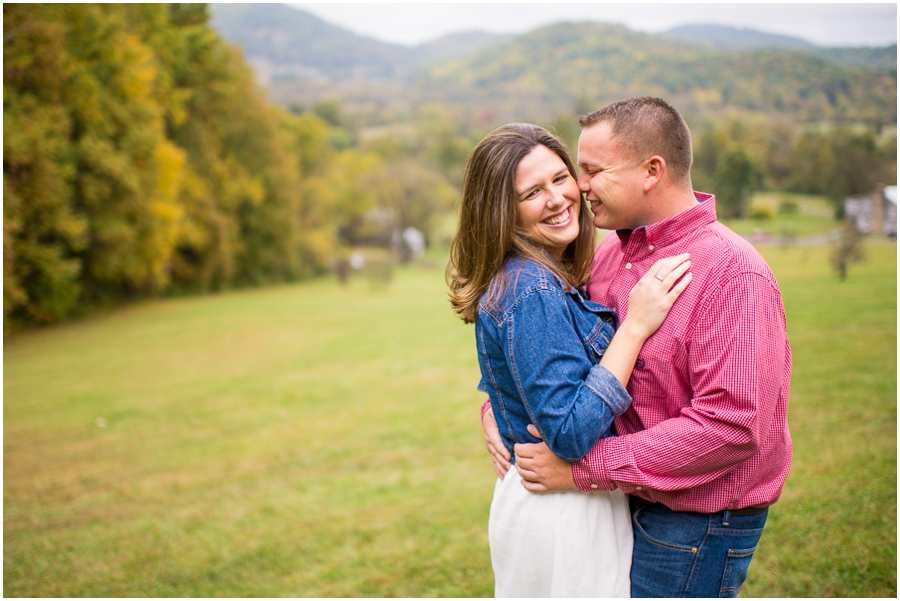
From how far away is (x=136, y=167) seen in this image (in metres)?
17.6

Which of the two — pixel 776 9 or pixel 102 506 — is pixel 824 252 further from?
pixel 102 506

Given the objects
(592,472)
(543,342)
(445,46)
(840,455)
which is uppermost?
(445,46)

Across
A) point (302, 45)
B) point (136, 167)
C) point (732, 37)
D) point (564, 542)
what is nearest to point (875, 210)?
point (732, 37)

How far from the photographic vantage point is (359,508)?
5312 millimetres

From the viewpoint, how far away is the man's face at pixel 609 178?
1.94 metres

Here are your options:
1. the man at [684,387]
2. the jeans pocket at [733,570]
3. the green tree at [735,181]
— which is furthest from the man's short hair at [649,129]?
the green tree at [735,181]

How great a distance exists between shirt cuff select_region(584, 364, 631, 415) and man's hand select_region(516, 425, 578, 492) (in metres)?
0.27

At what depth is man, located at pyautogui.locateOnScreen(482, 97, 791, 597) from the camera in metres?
1.67

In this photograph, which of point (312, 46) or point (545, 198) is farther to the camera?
point (312, 46)

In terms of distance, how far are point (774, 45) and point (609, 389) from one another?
9837 millimetres

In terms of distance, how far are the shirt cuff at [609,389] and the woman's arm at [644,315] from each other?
3 cm

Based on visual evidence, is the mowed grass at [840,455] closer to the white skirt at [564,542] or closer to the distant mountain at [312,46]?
the white skirt at [564,542]

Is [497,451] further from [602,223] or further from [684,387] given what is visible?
[602,223]

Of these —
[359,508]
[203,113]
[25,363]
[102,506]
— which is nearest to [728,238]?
[359,508]
